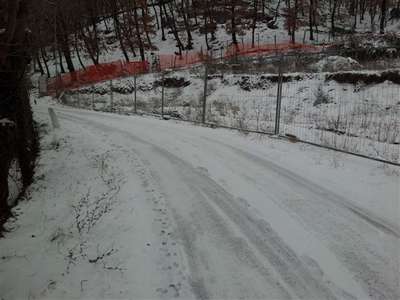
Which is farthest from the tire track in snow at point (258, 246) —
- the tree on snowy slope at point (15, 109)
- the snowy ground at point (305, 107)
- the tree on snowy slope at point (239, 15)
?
the tree on snowy slope at point (239, 15)

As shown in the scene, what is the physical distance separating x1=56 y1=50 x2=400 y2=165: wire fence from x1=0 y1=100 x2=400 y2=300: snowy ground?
6.01 feet

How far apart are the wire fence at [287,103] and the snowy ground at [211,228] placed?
183 cm

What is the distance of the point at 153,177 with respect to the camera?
8062 millimetres

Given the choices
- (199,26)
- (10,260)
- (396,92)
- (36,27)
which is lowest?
(10,260)

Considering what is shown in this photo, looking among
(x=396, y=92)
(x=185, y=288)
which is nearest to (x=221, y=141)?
(x=185, y=288)

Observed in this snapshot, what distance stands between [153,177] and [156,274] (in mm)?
3638

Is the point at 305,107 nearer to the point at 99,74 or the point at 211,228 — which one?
the point at 211,228

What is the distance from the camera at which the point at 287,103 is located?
57.3ft

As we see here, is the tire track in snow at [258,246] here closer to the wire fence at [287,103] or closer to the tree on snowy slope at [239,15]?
the wire fence at [287,103]

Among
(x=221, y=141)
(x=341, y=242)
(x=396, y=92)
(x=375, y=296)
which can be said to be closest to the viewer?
(x=375, y=296)

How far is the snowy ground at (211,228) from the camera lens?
4.35 metres

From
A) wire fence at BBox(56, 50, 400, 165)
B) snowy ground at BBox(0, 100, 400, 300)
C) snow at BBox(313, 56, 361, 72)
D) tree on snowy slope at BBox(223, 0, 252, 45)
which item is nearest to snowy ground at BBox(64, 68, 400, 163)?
wire fence at BBox(56, 50, 400, 165)

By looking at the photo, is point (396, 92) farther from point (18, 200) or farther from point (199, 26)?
point (199, 26)

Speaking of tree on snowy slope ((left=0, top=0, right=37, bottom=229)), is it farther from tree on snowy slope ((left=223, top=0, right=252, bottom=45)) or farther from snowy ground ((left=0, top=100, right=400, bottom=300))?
tree on snowy slope ((left=223, top=0, right=252, bottom=45))
